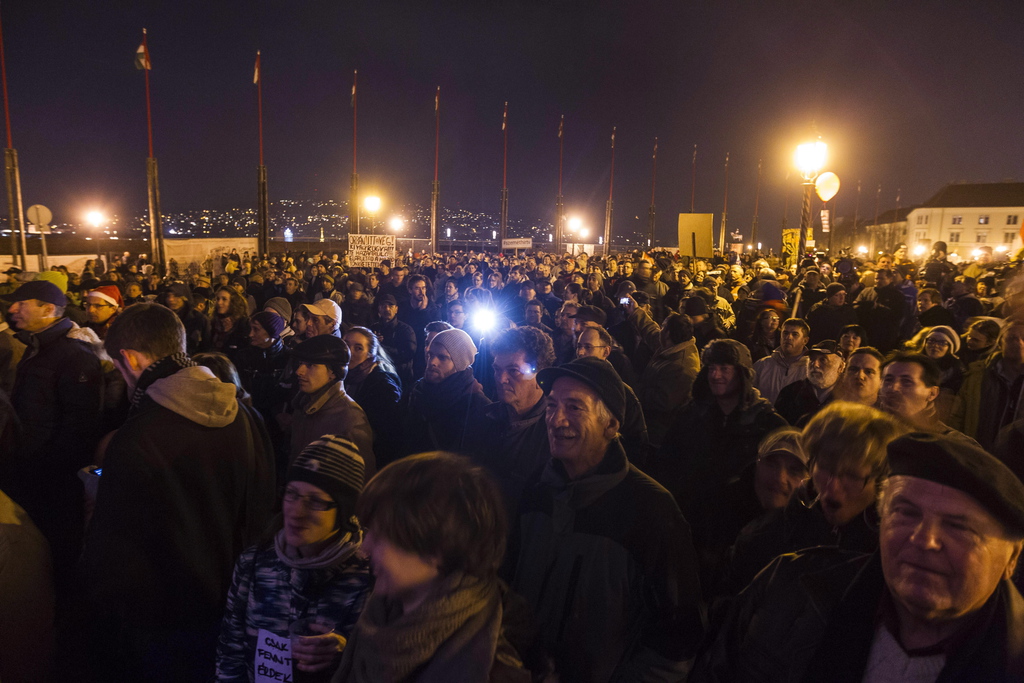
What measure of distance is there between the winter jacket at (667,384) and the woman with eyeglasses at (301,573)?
3362 millimetres

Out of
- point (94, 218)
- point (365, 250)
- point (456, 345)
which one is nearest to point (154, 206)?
point (94, 218)

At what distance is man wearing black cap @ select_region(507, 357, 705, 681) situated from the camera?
6.46ft

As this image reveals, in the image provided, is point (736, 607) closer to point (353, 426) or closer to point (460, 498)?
point (460, 498)

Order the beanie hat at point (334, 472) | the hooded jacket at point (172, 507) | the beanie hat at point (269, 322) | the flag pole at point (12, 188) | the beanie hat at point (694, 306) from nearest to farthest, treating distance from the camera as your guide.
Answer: the beanie hat at point (334, 472) < the hooded jacket at point (172, 507) < the beanie hat at point (269, 322) < the beanie hat at point (694, 306) < the flag pole at point (12, 188)

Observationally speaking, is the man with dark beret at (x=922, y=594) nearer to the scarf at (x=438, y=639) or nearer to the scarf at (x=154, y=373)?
the scarf at (x=438, y=639)

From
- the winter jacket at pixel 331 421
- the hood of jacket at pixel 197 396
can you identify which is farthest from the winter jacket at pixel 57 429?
the hood of jacket at pixel 197 396

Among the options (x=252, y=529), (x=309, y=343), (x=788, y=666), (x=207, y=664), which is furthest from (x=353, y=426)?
(x=788, y=666)

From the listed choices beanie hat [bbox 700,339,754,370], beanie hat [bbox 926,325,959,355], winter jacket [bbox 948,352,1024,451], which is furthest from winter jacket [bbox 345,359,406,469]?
beanie hat [bbox 926,325,959,355]

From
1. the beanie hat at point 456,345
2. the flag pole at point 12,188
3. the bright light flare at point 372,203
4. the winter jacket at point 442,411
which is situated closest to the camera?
the winter jacket at point 442,411

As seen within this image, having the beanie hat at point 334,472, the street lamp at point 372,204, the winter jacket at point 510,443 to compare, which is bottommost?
the winter jacket at point 510,443

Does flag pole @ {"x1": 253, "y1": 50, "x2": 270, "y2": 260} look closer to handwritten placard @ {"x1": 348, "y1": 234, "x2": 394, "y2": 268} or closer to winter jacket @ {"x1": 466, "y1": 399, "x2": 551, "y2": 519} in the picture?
handwritten placard @ {"x1": 348, "y1": 234, "x2": 394, "y2": 268}

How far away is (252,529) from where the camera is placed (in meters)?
2.84

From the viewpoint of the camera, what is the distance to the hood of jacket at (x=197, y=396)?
2.53 metres

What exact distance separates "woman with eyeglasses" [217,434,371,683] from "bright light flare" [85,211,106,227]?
2907cm
